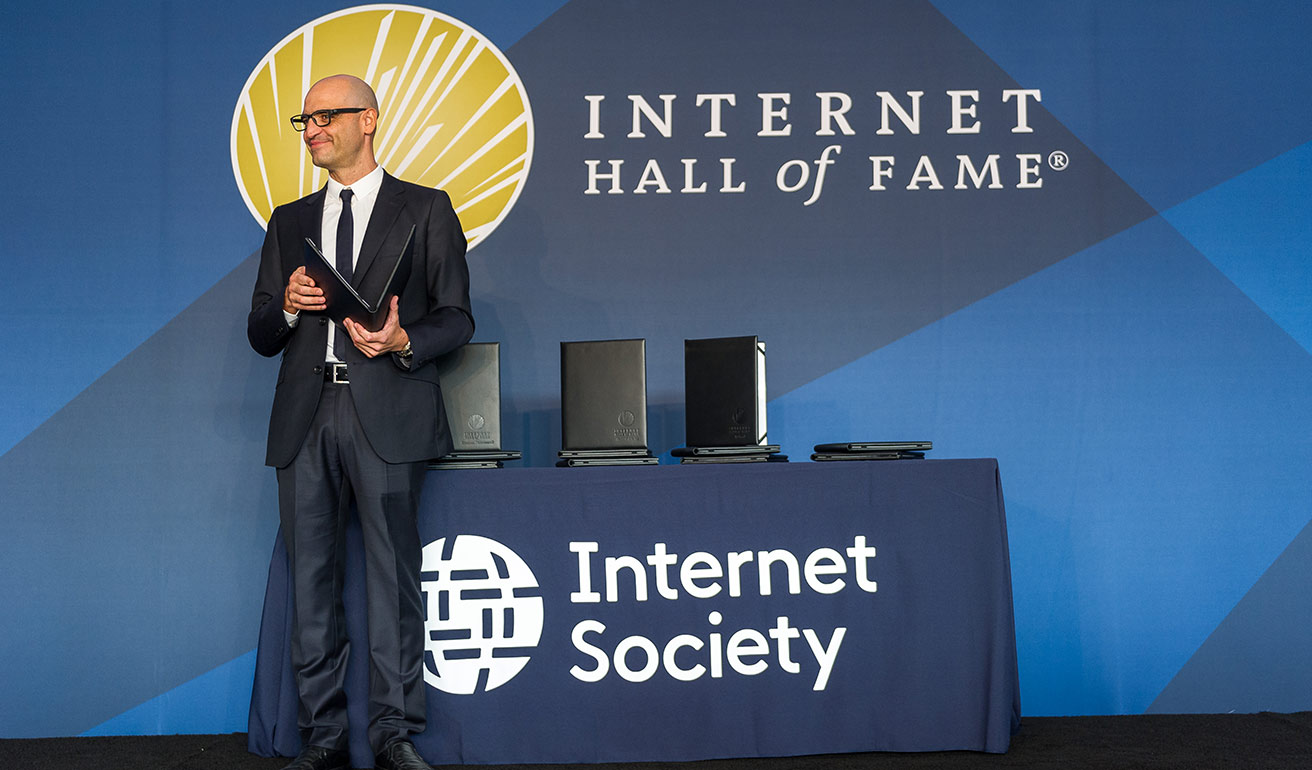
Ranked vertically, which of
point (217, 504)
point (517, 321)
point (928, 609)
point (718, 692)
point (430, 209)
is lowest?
point (718, 692)

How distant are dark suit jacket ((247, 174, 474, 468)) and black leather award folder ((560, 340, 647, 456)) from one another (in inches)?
13.9

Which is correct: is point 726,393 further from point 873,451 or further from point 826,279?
point 826,279

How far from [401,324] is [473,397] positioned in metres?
0.32

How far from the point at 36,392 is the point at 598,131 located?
2.06 meters

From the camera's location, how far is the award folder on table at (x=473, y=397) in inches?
117

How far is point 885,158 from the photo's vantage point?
143 inches

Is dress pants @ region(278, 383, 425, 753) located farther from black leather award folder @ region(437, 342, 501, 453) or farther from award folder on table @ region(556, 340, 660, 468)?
award folder on table @ region(556, 340, 660, 468)

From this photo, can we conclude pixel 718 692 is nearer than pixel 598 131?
Yes

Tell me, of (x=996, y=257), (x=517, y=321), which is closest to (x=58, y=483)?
(x=517, y=321)

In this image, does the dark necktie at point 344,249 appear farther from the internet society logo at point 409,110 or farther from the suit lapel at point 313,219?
→ the internet society logo at point 409,110

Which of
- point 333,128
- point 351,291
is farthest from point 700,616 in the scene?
point 333,128

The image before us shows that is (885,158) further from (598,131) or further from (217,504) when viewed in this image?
(217,504)

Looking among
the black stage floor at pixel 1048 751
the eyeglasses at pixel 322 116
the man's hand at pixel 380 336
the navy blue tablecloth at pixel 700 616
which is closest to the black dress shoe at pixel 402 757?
the navy blue tablecloth at pixel 700 616

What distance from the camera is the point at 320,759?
2.62 metres
